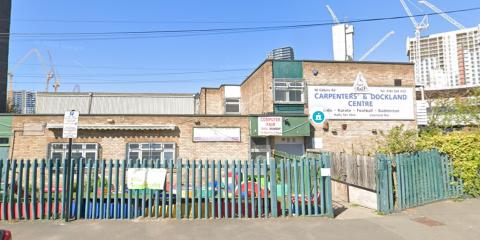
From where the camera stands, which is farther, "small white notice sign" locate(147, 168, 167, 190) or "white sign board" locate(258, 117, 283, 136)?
"white sign board" locate(258, 117, 283, 136)

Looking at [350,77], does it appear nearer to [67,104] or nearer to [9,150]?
[9,150]

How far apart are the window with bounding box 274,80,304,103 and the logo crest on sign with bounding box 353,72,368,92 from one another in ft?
10.7

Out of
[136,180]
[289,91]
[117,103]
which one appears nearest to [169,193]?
[136,180]

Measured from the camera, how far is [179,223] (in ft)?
25.4

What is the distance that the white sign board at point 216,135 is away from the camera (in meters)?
18.1

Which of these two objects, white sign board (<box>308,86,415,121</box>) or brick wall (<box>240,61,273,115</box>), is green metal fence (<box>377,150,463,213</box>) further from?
brick wall (<box>240,61,273,115</box>)

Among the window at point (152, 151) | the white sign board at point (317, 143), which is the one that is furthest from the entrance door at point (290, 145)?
the window at point (152, 151)

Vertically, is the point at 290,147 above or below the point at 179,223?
above

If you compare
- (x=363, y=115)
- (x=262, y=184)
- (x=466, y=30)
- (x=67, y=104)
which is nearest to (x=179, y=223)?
(x=262, y=184)

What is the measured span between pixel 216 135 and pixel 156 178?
10045 mm

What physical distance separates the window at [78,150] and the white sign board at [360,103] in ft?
38.8

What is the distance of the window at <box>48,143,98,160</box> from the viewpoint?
1739cm

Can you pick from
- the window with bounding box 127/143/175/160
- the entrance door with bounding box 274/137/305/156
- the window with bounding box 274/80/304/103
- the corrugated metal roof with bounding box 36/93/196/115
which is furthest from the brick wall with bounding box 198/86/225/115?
the window with bounding box 127/143/175/160

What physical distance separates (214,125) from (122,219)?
10568mm
